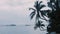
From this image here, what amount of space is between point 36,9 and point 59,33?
16.6m

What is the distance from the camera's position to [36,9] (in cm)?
3494

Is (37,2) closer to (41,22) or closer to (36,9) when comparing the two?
(36,9)

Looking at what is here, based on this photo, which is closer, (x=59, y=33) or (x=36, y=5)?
(x=59, y=33)

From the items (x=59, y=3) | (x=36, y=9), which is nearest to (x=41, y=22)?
(x=36, y=9)

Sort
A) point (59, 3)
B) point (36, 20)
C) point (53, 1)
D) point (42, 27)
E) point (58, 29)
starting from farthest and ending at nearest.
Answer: point (36, 20), point (42, 27), point (53, 1), point (59, 3), point (58, 29)

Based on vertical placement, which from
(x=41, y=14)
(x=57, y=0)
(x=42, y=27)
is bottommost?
(x=42, y=27)

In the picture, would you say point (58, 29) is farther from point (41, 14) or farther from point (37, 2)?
point (37, 2)

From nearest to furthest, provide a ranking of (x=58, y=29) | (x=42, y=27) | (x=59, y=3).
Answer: (x=58, y=29), (x=59, y=3), (x=42, y=27)

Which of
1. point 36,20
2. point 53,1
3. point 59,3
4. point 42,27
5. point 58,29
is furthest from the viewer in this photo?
point 36,20

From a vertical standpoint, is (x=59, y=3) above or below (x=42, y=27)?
above

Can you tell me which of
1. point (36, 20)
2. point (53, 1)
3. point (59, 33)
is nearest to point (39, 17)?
point (36, 20)

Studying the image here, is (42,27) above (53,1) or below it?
below

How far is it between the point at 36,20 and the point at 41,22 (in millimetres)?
2293

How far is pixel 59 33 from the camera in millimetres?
18641
